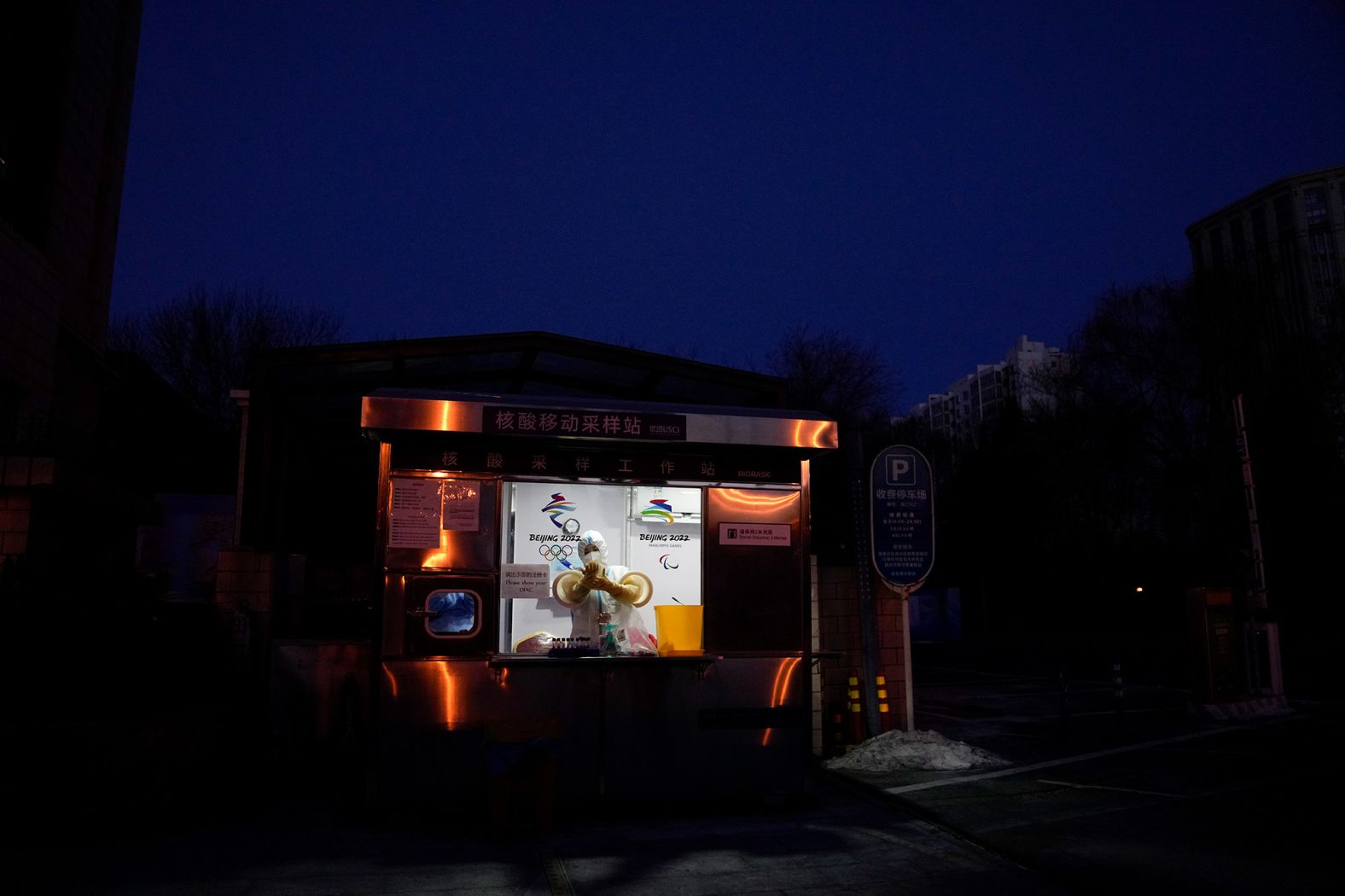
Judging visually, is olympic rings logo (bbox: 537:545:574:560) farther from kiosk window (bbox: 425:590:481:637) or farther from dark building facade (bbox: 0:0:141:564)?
dark building facade (bbox: 0:0:141:564)

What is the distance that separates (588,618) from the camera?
8.54 metres

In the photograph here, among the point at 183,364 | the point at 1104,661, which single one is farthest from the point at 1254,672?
the point at 183,364

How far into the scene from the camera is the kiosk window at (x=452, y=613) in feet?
23.9

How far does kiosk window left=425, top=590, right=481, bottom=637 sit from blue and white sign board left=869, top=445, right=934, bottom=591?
472cm

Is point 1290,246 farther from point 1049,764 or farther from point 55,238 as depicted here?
point 55,238

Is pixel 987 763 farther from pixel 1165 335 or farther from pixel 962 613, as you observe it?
pixel 962 613

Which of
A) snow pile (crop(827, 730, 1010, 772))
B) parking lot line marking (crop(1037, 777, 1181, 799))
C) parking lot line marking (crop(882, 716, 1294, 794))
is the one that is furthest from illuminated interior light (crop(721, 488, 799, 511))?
parking lot line marking (crop(1037, 777, 1181, 799))

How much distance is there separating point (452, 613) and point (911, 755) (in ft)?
16.2

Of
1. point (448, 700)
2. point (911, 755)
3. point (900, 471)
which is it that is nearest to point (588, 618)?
Result: point (448, 700)

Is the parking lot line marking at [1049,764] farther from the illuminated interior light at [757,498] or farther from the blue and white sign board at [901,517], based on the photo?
the illuminated interior light at [757,498]

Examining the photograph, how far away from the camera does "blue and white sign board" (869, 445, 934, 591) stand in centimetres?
1009

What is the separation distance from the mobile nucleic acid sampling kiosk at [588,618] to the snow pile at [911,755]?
5.94 ft

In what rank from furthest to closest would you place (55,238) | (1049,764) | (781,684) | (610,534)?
(55,238) → (1049,764) → (610,534) → (781,684)

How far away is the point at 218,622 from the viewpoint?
8.73 meters
